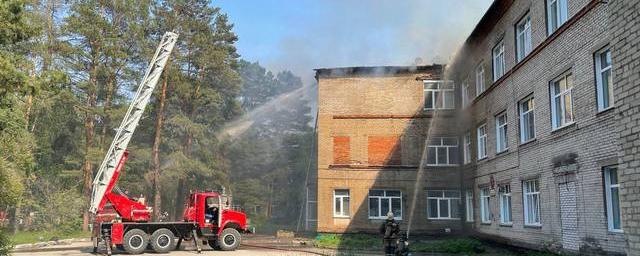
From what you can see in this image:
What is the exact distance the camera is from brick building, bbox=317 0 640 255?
39.7ft

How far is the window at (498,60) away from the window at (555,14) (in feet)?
15.5

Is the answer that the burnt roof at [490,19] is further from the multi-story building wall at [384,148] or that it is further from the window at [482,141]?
the multi-story building wall at [384,148]

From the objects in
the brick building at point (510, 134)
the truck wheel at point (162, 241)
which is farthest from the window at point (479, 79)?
the truck wheel at point (162, 241)

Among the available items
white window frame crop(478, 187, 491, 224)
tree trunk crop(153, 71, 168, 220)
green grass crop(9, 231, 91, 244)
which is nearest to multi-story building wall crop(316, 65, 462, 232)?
white window frame crop(478, 187, 491, 224)

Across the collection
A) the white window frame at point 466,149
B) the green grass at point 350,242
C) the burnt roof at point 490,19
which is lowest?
the green grass at point 350,242

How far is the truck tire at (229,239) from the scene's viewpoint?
2116 centimetres

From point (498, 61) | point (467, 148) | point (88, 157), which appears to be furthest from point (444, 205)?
point (88, 157)

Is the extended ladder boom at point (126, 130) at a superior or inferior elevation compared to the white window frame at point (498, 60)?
inferior

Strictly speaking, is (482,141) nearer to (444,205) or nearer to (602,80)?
(444,205)

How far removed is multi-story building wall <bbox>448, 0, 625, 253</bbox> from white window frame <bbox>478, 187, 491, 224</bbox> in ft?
0.14

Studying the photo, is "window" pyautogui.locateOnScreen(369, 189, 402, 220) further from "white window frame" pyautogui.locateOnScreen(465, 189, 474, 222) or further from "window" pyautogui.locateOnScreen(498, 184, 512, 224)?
"window" pyautogui.locateOnScreen(498, 184, 512, 224)

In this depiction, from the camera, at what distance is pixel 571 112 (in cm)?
1437

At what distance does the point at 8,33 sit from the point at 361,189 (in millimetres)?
18116

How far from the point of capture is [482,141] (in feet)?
77.5
